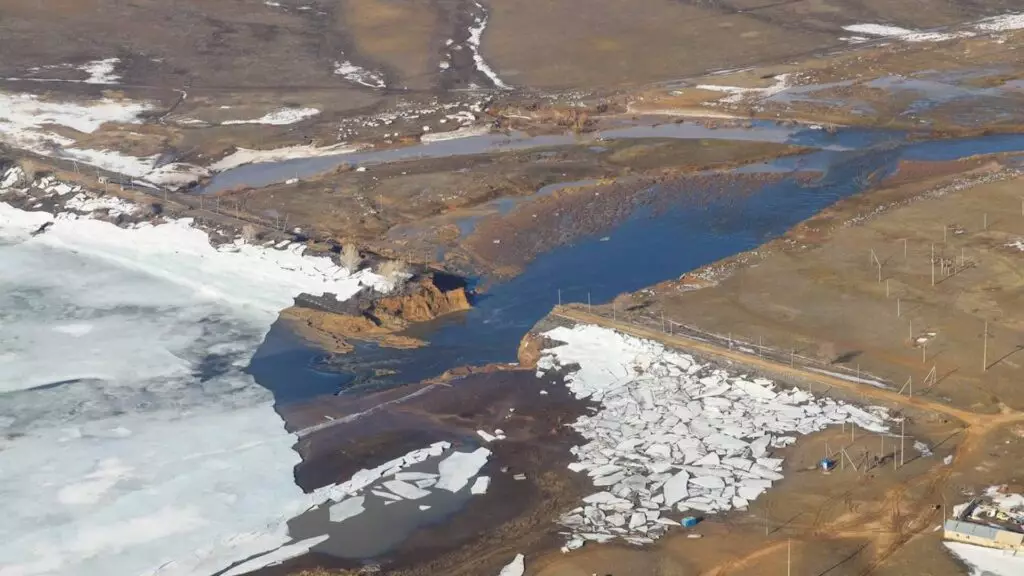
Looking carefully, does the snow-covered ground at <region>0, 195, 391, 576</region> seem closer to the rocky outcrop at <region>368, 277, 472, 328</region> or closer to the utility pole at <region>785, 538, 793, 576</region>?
the rocky outcrop at <region>368, 277, 472, 328</region>

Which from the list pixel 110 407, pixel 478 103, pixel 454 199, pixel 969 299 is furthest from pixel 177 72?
pixel 969 299

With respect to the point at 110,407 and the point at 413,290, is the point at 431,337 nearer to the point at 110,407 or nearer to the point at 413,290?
the point at 413,290

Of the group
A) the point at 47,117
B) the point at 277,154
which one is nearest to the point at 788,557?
the point at 277,154

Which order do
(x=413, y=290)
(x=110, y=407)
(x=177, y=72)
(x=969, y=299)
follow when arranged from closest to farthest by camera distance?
(x=110, y=407), (x=969, y=299), (x=413, y=290), (x=177, y=72)

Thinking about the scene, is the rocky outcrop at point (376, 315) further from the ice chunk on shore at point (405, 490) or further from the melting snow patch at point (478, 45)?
the melting snow patch at point (478, 45)

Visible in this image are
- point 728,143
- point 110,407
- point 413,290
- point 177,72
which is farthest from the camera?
point 177,72

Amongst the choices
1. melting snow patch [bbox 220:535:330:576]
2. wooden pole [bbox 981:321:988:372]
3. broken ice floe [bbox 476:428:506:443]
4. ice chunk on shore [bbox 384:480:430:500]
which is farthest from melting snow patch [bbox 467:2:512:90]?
melting snow patch [bbox 220:535:330:576]
